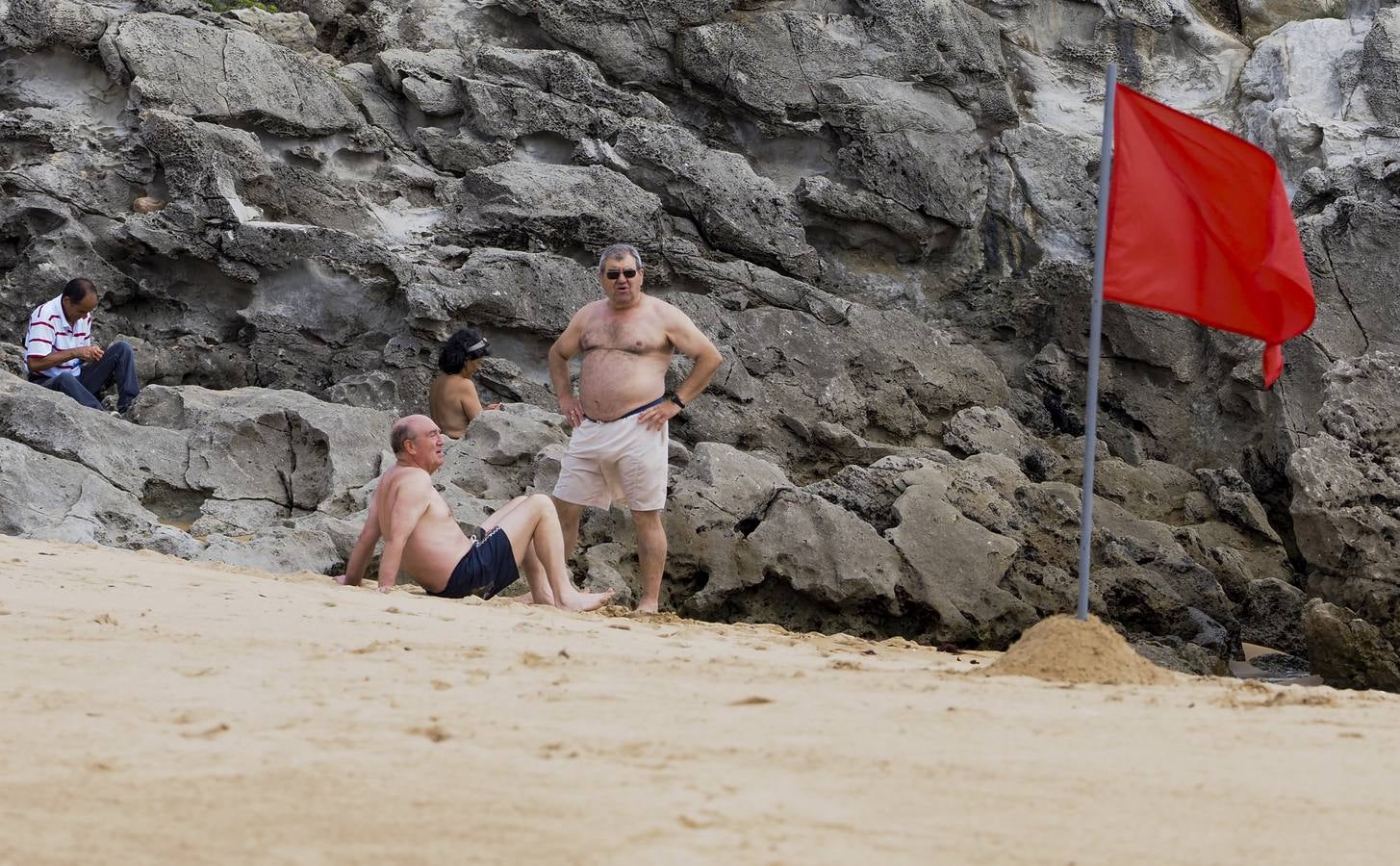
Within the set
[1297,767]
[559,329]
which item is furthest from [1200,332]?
[1297,767]

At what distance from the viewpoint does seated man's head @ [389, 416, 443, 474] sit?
701 centimetres

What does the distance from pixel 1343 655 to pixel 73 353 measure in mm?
8832

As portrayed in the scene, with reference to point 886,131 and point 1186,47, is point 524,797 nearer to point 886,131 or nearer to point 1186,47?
point 886,131

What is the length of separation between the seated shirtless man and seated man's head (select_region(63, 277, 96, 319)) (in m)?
4.56

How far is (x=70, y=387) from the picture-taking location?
34.2ft

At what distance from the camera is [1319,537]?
10445mm

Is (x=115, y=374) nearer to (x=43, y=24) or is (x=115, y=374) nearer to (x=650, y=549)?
(x=43, y=24)

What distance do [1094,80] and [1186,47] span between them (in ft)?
3.55

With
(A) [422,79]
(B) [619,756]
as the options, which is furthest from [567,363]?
(A) [422,79]

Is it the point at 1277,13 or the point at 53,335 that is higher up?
the point at 1277,13

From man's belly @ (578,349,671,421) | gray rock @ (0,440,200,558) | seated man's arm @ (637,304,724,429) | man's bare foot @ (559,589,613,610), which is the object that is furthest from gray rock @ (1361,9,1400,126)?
gray rock @ (0,440,200,558)

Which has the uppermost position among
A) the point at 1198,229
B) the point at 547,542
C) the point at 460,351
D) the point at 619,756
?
the point at 1198,229

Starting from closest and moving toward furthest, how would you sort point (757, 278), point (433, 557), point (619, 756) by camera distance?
point (619, 756) < point (433, 557) < point (757, 278)

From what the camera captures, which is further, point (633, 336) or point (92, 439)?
point (92, 439)
